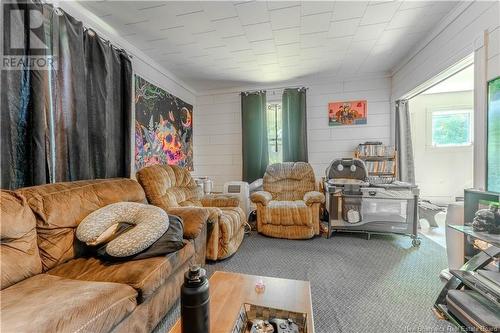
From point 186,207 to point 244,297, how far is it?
3.74ft

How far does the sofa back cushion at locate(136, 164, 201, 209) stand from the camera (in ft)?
6.97

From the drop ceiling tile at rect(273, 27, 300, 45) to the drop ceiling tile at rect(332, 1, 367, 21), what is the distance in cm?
41

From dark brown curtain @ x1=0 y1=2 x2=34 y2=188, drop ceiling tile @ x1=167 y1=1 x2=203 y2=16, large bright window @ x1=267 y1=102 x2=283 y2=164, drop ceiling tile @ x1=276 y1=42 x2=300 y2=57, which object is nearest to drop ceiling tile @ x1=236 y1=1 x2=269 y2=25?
drop ceiling tile @ x1=167 y1=1 x2=203 y2=16

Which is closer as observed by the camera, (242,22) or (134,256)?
(134,256)

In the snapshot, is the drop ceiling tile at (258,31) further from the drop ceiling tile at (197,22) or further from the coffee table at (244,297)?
the coffee table at (244,297)

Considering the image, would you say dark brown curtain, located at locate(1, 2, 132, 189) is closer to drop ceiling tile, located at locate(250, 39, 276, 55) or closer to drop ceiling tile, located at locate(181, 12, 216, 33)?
drop ceiling tile, located at locate(181, 12, 216, 33)

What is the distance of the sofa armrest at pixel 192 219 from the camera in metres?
1.76

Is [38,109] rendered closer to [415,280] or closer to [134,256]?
[134,256]

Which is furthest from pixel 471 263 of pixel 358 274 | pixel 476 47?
pixel 476 47

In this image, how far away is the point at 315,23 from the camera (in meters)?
2.29

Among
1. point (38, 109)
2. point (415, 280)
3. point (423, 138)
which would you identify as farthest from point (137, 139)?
point (423, 138)

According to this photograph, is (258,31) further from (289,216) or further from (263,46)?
(289,216)

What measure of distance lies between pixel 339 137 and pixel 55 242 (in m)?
3.88

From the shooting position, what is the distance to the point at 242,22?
2.25 m
